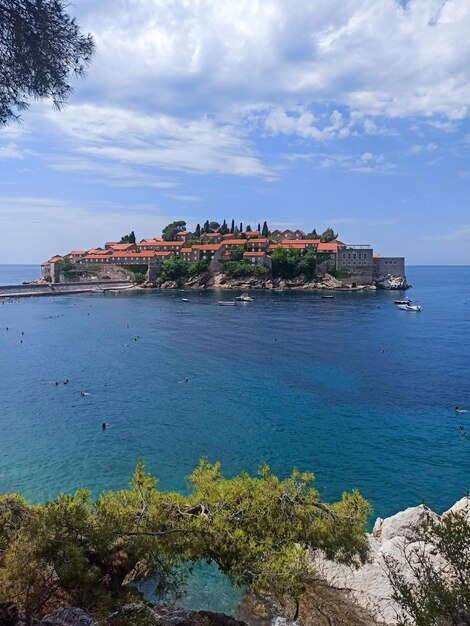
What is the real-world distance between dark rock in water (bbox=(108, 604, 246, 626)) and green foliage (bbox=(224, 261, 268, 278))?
123 meters

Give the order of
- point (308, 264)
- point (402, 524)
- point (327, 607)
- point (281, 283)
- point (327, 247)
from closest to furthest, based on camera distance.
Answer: point (327, 607)
point (402, 524)
point (308, 264)
point (327, 247)
point (281, 283)

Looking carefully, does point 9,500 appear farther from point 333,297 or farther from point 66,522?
point 333,297

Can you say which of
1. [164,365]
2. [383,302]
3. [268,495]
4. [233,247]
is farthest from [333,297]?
[268,495]

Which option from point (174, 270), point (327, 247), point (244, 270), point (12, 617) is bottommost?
point (12, 617)

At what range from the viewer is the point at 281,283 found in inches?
5285

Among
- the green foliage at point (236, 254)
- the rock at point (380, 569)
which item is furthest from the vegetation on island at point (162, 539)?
the green foliage at point (236, 254)

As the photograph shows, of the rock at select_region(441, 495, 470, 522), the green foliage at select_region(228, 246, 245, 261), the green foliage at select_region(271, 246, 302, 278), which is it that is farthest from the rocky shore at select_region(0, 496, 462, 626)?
the green foliage at select_region(228, 246, 245, 261)

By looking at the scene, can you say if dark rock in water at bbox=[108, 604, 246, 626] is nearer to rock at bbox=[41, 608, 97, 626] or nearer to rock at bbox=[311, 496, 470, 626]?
rock at bbox=[41, 608, 97, 626]

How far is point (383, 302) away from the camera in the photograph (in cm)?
10450

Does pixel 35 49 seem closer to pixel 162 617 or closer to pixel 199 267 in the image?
pixel 162 617

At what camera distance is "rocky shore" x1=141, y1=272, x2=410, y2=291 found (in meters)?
131

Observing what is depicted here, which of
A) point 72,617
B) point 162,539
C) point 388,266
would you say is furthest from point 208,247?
point 72,617

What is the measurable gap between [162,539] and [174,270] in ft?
434

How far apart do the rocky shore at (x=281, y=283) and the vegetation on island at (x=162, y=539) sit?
11981 centimetres
